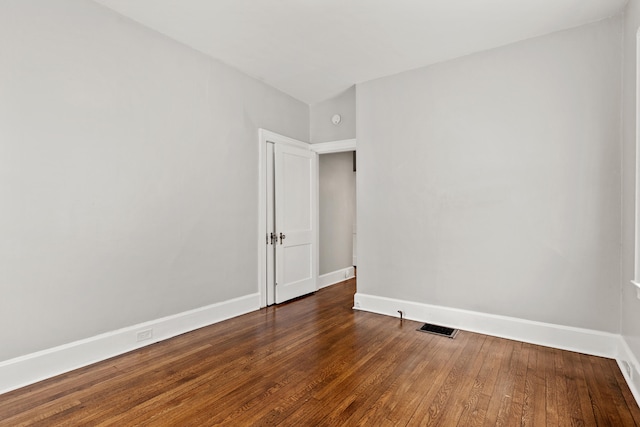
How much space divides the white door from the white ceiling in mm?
1304

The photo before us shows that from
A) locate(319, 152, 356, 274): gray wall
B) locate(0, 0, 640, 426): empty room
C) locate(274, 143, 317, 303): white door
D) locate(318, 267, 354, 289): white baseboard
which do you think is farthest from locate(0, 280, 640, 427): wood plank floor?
locate(319, 152, 356, 274): gray wall

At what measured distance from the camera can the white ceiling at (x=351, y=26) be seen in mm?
2754

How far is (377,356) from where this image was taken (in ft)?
9.41

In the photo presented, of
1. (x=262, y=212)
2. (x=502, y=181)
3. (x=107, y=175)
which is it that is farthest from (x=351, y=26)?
(x=107, y=175)

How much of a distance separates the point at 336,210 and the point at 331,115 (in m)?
1.75

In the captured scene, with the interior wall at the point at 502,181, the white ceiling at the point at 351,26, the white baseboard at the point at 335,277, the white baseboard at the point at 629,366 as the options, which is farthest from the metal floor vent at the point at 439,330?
the white ceiling at the point at 351,26

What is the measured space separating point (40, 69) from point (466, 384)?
386cm

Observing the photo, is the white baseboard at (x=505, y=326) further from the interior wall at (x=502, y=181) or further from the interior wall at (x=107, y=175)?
the interior wall at (x=107, y=175)

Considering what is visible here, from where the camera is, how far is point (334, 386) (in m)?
2.38

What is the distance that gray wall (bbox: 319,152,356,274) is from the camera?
5.67 m

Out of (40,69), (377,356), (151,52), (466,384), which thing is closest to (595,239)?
(466,384)

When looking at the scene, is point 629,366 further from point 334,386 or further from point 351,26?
point 351,26

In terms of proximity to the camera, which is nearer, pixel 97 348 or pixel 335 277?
pixel 97 348

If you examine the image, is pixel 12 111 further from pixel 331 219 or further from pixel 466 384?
pixel 331 219
